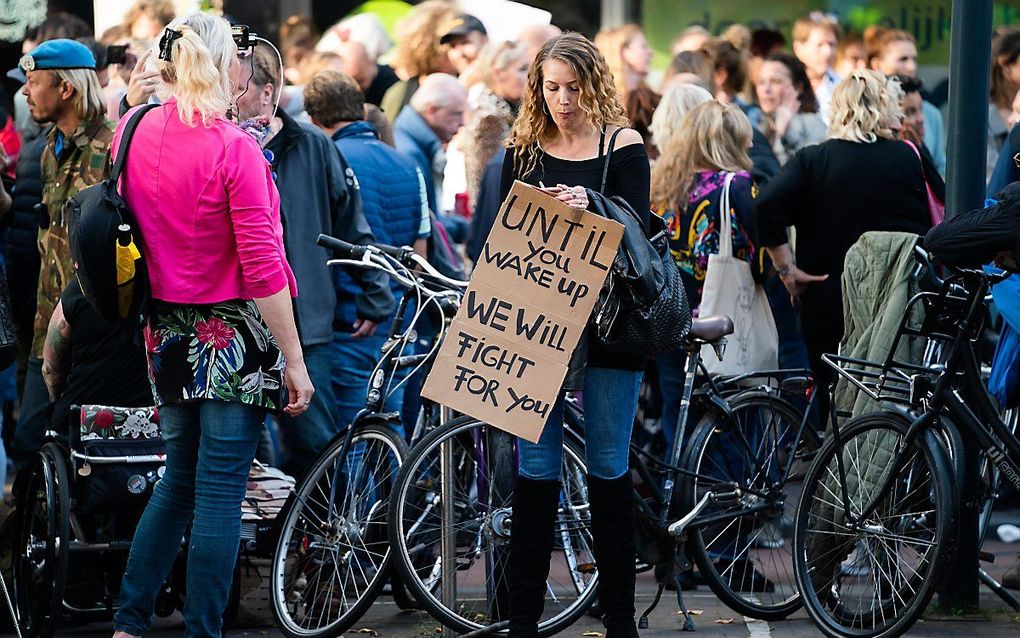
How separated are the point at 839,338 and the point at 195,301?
366 centimetres

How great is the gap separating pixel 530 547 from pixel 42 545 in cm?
183

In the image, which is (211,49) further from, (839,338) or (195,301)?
(839,338)

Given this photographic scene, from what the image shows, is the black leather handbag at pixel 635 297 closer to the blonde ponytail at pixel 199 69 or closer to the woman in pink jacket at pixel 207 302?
the woman in pink jacket at pixel 207 302

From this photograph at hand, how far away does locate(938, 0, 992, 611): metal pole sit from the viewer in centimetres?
609

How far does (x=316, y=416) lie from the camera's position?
266 inches

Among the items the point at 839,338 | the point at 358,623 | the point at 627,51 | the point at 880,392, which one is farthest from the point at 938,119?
the point at 358,623

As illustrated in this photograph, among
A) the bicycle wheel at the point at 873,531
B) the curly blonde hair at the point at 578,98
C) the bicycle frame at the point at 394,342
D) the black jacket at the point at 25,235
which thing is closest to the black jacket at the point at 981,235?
the bicycle wheel at the point at 873,531

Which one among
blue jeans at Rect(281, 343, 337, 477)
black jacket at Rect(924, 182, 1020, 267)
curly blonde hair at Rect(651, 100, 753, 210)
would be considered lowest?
blue jeans at Rect(281, 343, 337, 477)

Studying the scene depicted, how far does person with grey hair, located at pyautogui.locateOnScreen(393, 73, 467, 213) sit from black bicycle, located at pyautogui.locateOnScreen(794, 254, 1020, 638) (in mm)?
3515

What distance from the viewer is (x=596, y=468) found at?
5.30 metres

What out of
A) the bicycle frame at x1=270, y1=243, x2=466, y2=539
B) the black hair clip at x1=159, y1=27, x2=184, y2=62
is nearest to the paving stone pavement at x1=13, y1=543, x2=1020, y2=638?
the bicycle frame at x1=270, y1=243, x2=466, y2=539

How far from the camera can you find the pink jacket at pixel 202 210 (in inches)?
190

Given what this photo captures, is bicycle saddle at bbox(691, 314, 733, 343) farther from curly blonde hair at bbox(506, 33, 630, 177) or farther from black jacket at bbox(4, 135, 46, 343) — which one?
black jacket at bbox(4, 135, 46, 343)

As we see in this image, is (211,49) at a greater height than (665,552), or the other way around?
(211,49)
